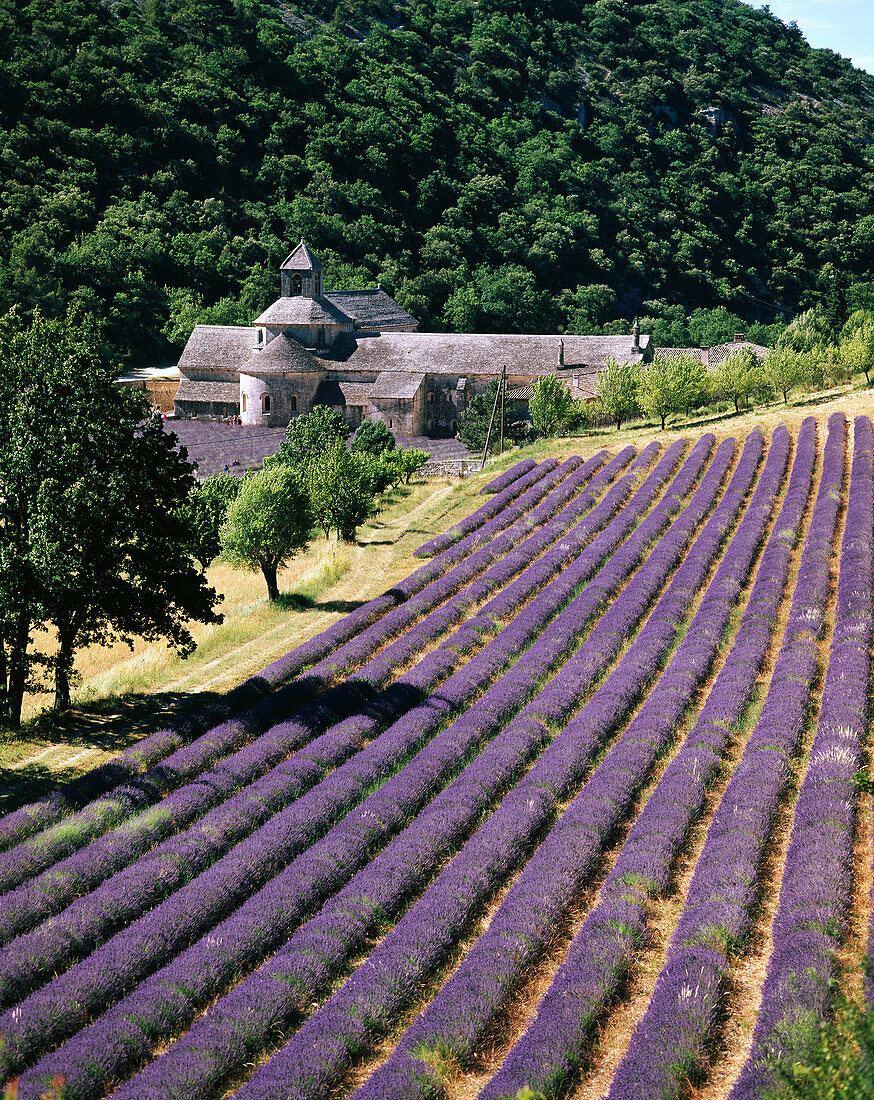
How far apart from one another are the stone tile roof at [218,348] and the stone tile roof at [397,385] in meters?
13.1

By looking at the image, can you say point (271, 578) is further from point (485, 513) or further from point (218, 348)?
point (218, 348)

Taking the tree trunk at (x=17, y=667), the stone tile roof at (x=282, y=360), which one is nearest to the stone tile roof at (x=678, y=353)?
the stone tile roof at (x=282, y=360)

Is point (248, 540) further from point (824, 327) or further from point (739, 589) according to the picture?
point (824, 327)

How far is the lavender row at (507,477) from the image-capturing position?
36.5m

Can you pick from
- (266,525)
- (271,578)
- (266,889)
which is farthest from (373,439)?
(266,889)

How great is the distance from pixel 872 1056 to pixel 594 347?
63183 mm

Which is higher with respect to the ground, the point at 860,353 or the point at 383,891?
the point at 860,353

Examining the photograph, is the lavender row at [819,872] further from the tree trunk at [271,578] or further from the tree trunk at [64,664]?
the tree trunk at [271,578]

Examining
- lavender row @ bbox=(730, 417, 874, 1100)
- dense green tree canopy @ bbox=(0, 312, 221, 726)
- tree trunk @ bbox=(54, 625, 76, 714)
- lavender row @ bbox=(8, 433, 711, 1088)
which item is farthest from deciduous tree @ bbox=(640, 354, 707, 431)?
tree trunk @ bbox=(54, 625, 76, 714)

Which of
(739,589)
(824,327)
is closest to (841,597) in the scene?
(739,589)

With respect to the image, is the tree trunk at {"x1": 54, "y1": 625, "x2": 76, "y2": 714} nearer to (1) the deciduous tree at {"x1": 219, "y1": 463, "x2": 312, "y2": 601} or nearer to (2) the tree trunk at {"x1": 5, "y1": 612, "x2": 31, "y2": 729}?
(2) the tree trunk at {"x1": 5, "y1": 612, "x2": 31, "y2": 729}

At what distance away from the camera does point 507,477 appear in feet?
124

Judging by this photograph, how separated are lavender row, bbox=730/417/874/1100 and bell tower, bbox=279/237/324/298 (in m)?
60.6

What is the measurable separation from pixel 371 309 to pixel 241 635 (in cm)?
6037
